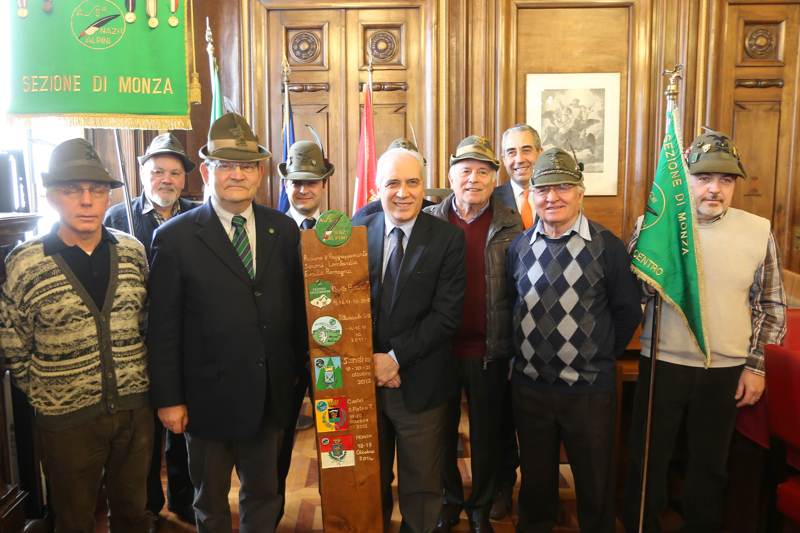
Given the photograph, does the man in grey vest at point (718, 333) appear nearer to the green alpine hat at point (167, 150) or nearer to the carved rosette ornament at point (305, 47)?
the green alpine hat at point (167, 150)

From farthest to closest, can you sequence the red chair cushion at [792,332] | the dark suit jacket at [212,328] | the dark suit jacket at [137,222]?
the dark suit jacket at [137,222] < the red chair cushion at [792,332] < the dark suit jacket at [212,328]

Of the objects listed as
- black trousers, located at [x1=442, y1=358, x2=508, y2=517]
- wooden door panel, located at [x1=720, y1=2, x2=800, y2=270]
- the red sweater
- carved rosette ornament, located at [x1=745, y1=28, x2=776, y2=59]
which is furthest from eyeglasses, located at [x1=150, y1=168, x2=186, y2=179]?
carved rosette ornament, located at [x1=745, y1=28, x2=776, y2=59]

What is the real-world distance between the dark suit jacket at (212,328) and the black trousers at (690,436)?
129 centimetres

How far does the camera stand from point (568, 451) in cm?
197

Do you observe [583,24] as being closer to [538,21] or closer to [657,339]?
[538,21]

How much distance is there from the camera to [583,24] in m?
4.37

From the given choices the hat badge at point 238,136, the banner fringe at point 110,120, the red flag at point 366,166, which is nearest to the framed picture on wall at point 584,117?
the red flag at point 366,166

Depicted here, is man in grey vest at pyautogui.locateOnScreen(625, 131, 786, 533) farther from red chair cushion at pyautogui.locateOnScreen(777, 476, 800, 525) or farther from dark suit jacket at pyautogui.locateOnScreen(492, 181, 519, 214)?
dark suit jacket at pyautogui.locateOnScreen(492, 181, 519, 214)

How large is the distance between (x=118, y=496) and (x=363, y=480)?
0.77m

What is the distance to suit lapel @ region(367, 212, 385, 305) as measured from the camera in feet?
6.53

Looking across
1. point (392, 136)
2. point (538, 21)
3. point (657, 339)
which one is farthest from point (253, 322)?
point (538, 21)

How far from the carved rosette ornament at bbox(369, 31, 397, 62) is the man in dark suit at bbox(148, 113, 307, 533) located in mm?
2816

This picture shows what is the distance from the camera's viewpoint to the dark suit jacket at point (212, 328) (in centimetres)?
175

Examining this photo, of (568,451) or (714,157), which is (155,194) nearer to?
(568,451)
